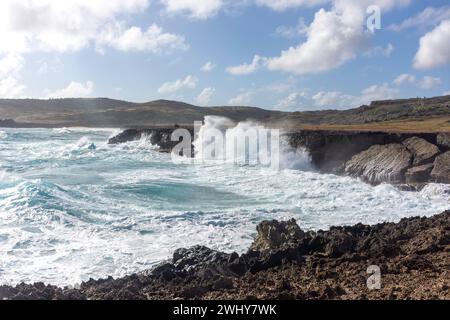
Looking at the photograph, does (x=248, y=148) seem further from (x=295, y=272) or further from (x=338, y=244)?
(x=295, y=272)

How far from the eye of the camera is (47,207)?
51.9ft

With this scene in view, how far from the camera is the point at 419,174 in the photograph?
71.5 ft

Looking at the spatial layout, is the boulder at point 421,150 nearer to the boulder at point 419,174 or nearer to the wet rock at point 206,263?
the boulder at point 419,174

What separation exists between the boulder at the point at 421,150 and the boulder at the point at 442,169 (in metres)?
0.45

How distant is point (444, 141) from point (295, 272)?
1775cm

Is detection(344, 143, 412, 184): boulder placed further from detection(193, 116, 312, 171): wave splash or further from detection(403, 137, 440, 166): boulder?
detection(193, 116, 312, 171): wave splash

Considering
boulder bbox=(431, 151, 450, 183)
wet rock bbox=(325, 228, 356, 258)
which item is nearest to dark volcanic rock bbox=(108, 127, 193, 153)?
boulder bbox=(431, 151, 450, 183)

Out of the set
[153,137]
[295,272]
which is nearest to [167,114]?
[153,137]

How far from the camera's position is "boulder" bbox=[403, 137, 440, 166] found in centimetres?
2278

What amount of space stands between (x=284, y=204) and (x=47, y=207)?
7952 mm

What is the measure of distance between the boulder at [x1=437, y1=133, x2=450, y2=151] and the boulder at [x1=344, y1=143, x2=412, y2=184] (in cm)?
158

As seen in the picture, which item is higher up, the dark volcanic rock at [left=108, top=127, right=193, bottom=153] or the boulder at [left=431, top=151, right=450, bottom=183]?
the dark volcanic rock at [left=108, top=127, right=193, bottom=153]

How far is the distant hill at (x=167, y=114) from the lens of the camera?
2530 inches

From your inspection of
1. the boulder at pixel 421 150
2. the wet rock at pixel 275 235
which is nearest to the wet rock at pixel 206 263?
the wet rock at pixel 275 235
